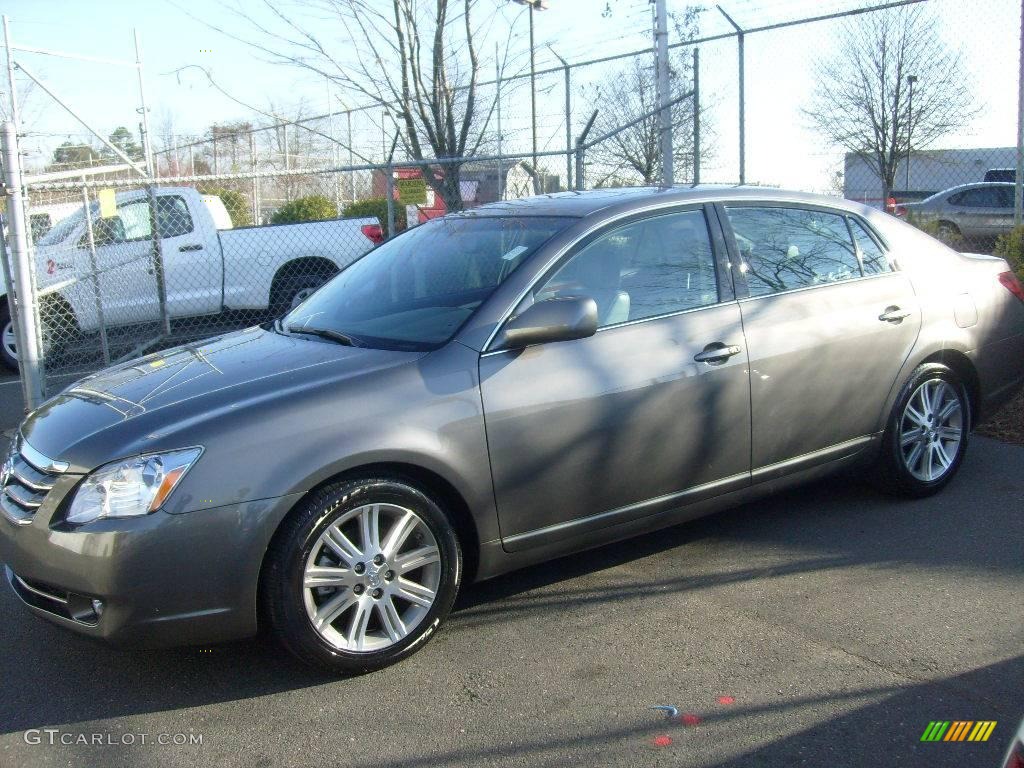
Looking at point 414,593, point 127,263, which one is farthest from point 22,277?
point 414,593

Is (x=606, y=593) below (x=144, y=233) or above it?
below

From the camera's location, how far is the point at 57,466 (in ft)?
11.0

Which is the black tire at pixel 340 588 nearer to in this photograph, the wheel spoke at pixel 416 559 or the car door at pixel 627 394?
the wheel spoke at pixel 416 559

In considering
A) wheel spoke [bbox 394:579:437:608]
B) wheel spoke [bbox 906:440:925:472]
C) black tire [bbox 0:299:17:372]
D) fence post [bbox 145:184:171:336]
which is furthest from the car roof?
black tire [bbox 0:299:17:372]

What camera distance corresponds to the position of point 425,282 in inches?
173

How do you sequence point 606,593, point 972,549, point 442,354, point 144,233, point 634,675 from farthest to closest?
point 144,233 < point 972,549 < point 606,593 < point 442,354 < point 634,675

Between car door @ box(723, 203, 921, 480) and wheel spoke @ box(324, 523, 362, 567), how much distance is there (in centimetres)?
189

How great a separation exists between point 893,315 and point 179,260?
8009mm

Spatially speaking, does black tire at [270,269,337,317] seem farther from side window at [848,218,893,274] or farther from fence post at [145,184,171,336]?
side window at [848,218,893,274]

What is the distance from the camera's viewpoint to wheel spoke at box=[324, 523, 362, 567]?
3373 millimetres

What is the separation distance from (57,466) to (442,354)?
1.39 metres

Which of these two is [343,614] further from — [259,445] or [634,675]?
[634,675]

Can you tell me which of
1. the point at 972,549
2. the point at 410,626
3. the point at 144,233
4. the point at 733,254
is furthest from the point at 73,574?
the point at 144,233

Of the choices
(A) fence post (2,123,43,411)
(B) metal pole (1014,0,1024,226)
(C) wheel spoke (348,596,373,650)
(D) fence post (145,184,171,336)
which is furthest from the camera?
(D) fence post (145,184,171,336)
